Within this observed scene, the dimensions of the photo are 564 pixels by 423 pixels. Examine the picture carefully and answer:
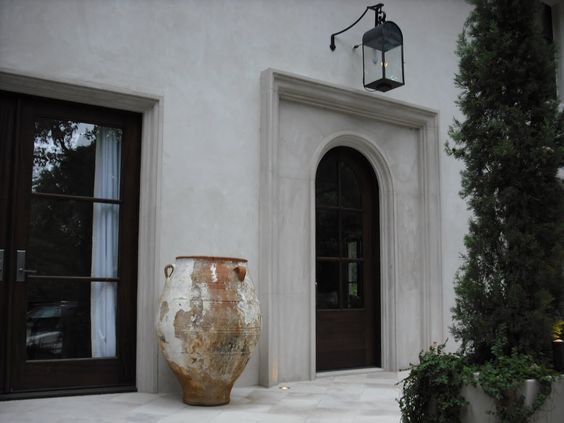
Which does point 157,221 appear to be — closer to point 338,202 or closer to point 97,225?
point 97,225

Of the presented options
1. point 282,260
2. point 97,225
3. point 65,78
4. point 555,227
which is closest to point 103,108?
point 65,78

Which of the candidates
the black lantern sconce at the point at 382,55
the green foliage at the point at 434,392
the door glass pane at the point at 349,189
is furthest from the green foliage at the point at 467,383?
the black lantern sconce at the point at 382,55

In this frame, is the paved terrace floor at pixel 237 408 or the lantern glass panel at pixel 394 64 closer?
the paved terrace floor at pixel 237 408

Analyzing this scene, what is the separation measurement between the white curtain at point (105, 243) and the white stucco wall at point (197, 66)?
1.22 ft

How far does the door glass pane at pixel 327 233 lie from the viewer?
5.62 meters

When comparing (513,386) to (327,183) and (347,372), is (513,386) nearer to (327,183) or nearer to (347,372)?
(347,372)

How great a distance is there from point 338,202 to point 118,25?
2.45m

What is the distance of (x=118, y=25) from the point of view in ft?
15.0

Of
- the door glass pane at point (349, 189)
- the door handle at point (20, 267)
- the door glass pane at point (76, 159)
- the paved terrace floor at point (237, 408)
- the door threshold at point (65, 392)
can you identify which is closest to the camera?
the paved terrace floor at point (237, 408)

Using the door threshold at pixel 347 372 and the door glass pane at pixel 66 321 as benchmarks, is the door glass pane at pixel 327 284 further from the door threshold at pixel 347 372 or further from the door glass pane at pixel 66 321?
the door glass pane at pixel 66 321

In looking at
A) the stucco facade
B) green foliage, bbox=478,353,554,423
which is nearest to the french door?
the stucco facade

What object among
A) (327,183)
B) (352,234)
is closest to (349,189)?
(327,183)

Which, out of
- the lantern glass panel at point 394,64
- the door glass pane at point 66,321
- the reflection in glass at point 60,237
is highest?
the lantern glass panel at point 394,64

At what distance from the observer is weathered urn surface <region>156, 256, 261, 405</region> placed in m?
3.93
